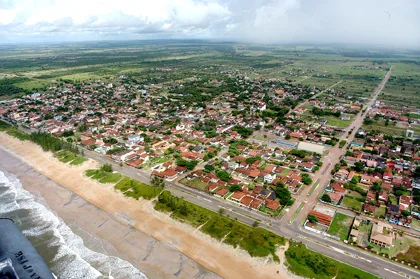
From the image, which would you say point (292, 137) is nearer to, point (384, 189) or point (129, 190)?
point (384, 189)

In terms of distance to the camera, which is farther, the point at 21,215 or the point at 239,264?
the point at 21,215

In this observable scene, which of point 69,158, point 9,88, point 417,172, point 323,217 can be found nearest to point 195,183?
point 323,217

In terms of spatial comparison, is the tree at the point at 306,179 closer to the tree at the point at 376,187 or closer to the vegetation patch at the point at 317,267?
the tree at the point at 376,187

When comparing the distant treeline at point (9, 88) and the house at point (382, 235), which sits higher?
the distant treeline at point (9, 88)

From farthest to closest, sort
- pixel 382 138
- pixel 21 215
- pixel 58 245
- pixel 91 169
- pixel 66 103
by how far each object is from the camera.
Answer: pixel 66 103, pixel 382 138, pixel 91 169, pixel 21 215, pixel 58 245

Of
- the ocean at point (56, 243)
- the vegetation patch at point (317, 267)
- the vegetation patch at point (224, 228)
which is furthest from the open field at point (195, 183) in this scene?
the vegetation patch at point (317, 267)

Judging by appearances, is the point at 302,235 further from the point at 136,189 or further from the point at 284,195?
the point at 136,189

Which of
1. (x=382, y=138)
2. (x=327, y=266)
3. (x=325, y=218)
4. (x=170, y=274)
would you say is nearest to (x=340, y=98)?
(x=382, y=138)
